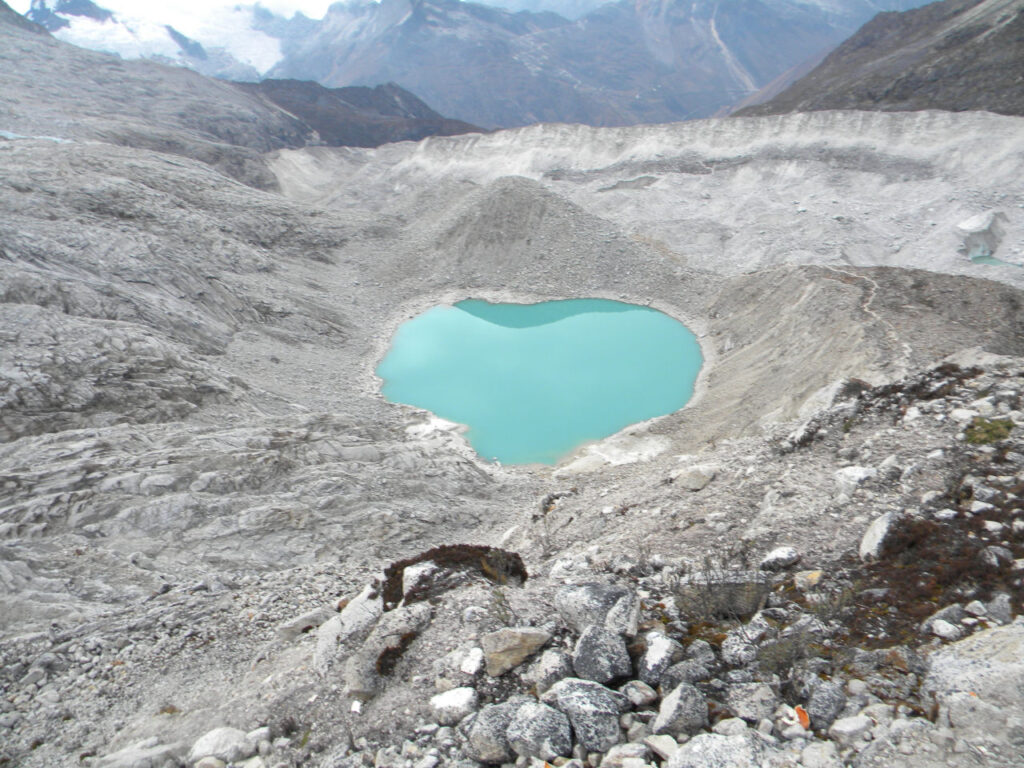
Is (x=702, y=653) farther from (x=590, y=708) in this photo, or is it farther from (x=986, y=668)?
(x=986, y=668)

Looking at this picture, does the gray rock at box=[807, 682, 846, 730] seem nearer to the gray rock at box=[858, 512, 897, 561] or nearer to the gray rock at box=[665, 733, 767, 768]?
the gray rock at box=[665, 733, 767, 768]

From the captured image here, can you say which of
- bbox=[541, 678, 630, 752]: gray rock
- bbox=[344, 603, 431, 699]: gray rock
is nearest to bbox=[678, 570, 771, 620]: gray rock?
bbox=[541, 678, 630, 752]: gray rock

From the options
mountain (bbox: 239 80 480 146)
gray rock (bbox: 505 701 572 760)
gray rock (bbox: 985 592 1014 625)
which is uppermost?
mountain (bbox: 239 80 480 146)

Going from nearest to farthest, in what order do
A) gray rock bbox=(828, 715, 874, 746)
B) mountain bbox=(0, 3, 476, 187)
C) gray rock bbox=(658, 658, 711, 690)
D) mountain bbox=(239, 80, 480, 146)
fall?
1. gray rock bbox=(828, 715, 874, 746)
2. gray rock bbox=(658, 658, 711, 690)
3. mountain bbox=(0, 3, 476, 187)
4. mountain bbox=(239, 80, 480, 146)

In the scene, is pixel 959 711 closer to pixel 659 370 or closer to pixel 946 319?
pixel 946 319

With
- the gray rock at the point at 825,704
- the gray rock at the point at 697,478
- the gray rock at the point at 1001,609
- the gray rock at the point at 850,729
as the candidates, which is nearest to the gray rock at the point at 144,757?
the gray rock at the point at 825,704

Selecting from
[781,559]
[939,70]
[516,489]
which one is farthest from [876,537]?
[939,70]
